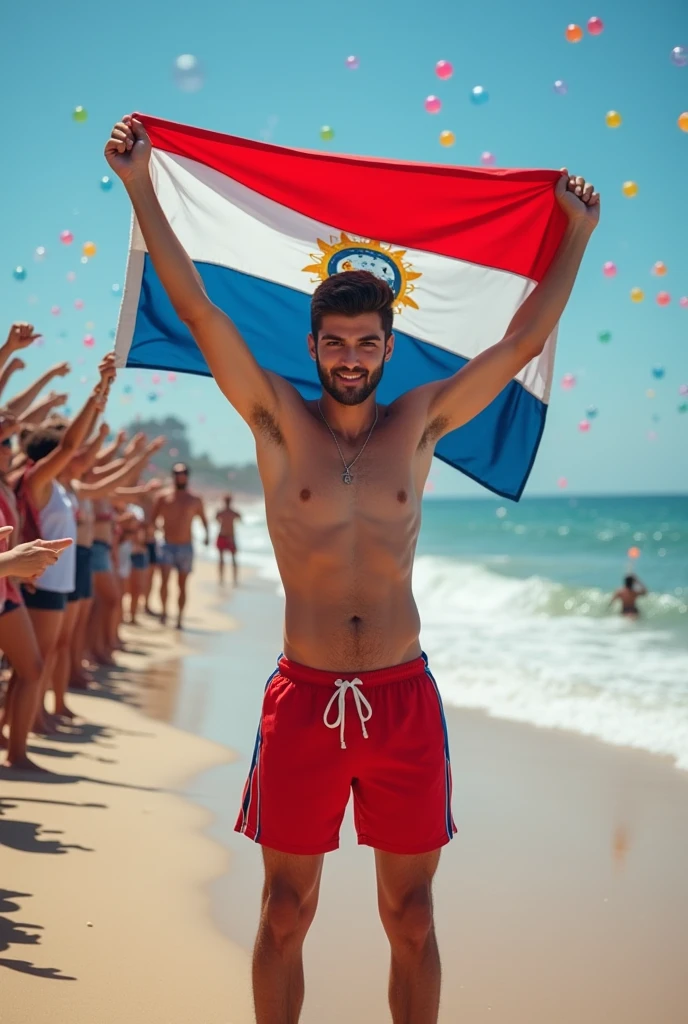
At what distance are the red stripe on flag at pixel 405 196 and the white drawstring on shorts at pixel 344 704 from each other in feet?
6.69

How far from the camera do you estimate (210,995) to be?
3.51 metres

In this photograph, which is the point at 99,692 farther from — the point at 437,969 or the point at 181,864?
the point at 437,969

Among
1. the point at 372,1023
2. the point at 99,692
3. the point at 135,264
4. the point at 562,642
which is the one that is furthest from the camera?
the point at 562,642

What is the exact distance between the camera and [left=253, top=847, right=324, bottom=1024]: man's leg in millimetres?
2742

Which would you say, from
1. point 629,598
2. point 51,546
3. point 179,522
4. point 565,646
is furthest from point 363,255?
point 629,598

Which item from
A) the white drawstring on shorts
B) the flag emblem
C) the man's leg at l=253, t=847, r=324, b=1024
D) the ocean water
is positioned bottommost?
the ocean water

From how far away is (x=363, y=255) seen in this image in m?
4.26

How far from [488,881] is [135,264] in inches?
120

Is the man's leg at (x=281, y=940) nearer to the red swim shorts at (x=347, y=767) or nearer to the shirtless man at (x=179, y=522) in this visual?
the red swim shorts at (x=347, y=767)

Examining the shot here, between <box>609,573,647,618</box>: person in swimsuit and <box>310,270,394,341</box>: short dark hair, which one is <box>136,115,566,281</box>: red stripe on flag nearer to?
<box>310,270,394,341</box>: short dark hair

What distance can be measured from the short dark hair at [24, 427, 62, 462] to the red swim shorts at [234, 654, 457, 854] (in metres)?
3.76

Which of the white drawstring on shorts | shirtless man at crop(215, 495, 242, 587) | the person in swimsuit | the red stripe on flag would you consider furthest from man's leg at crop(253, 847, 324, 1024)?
shirtless man at crop(215, 495, 242, 587)

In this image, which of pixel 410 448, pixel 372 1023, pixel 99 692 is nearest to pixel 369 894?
Result: pixel 372 1023

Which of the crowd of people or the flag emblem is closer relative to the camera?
the flag emblem
